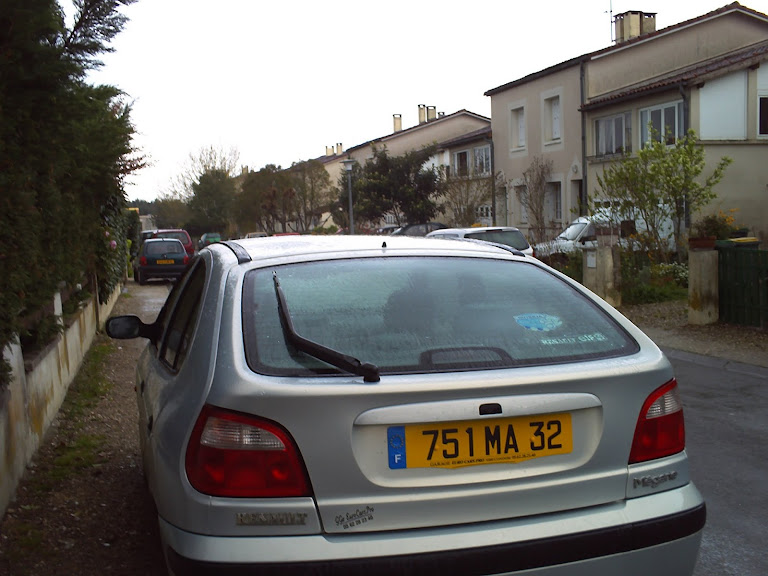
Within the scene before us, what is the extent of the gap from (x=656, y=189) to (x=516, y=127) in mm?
19665

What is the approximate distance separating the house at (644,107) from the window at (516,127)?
1.8 inches

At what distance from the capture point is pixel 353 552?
95.3 inches

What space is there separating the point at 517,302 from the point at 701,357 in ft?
25.6

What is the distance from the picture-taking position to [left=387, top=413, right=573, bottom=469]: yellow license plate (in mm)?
2531

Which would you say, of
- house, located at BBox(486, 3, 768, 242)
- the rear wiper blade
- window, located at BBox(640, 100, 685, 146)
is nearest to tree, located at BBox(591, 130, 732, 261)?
house, located at BBox(486, 3, 768, 242)

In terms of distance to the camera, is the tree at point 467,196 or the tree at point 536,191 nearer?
the tree at point 536,191

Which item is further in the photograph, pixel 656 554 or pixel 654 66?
pixel 654 66

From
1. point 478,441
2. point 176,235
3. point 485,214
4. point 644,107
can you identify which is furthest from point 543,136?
point 478,441

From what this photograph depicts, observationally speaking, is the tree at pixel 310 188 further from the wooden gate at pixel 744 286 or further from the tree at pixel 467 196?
the wooden gate at pixel 744 286

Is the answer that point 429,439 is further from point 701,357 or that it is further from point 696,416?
point 701,357

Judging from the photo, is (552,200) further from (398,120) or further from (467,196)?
(398,120)

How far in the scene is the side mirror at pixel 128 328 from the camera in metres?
4.48

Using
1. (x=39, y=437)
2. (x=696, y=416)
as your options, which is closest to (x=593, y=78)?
(x=696, y=416)

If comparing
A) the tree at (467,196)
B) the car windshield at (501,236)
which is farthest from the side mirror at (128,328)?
the tree at (467,196)
